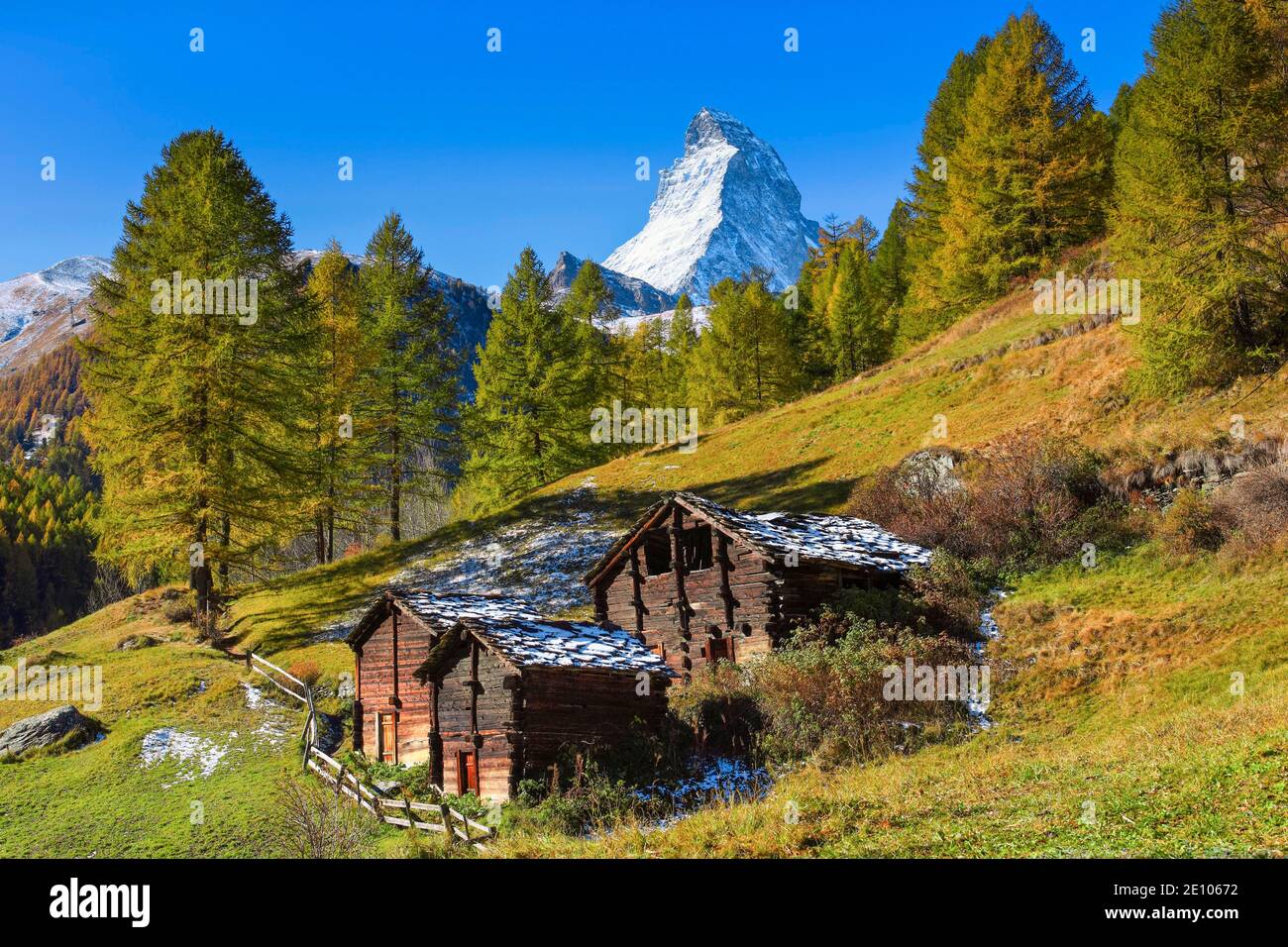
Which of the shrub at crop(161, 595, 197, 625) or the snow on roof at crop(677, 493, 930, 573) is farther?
the shrub at crop(161, 595, 197, 625)

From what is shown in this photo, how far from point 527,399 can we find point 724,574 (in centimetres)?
2882

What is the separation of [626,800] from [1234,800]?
1251 centimetres

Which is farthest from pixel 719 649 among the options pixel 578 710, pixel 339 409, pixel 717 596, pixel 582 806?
pixel 339 409

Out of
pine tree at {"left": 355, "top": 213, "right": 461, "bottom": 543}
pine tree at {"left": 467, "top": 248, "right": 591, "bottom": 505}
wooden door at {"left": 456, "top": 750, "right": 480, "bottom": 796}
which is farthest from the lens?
pine tree at {"left": 467, "top": 248, "right": 591, "bottom": 505}

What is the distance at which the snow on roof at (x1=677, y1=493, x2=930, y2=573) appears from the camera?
28.2m

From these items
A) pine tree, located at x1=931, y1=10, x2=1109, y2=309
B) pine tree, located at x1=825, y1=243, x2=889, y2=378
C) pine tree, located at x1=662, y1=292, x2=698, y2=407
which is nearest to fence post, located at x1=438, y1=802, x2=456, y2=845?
pine tree, located at x1=931, y1=10, x2=1109, y2=309

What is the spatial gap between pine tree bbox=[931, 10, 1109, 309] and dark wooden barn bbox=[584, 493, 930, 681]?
2984cm

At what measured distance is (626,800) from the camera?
20.2 metres

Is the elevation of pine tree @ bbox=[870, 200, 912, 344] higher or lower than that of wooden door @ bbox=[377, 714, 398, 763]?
higher

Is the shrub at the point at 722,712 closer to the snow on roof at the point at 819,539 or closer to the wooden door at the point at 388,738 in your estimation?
the snow on roof at the point at 819,539

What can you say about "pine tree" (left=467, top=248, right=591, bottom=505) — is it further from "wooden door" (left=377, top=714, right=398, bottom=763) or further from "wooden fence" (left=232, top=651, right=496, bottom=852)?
"wooden door" (left=377, top=714, right=398, bottom=763)

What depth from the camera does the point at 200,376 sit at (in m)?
36.7

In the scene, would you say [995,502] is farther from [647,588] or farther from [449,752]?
[449,752]
